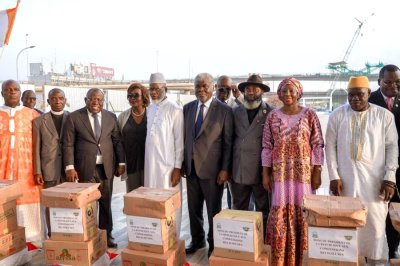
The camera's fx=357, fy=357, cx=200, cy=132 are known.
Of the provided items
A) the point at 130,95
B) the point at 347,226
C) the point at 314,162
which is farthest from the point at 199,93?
the point at 347,226

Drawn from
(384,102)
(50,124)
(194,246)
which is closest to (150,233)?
(194,246)

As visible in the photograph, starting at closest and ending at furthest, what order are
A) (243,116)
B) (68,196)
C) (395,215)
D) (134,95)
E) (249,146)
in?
(395,215)
(68,196)
(249,146)
(243,116)
(134,95)

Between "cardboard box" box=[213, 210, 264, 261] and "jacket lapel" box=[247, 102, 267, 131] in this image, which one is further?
"jacket lapel" box=[247, 102, 267, 131]

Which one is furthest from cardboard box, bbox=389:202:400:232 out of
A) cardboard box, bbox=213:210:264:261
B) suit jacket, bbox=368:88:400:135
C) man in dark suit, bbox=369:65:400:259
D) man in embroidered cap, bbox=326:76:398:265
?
suit jacket, bbox=368:88:400:135

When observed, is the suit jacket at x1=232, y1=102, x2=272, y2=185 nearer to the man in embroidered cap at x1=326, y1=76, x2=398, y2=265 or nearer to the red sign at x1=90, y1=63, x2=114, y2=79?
the man in embroidered cap at x1=326, y1=76, x2=398, y2=265

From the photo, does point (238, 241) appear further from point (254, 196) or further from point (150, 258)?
point (254, 196)

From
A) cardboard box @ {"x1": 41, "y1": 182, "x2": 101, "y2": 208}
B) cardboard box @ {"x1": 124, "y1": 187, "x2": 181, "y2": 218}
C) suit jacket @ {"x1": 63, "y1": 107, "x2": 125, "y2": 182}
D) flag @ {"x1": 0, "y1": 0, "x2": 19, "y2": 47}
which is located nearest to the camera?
cardboard box @ {"x1": 124, "y1": 187, "x2": 181, "y2": 218}

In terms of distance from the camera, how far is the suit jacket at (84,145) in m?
3.65

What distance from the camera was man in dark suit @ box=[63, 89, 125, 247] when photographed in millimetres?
3650

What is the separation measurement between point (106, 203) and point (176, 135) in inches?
41.7

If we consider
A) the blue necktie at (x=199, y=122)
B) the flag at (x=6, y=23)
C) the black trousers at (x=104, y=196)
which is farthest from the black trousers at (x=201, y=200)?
the flag at (x=6, y=23)

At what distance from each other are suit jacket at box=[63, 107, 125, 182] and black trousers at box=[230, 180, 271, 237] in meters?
1.34

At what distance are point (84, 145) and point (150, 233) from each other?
1373 mm

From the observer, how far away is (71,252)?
2.91 m
